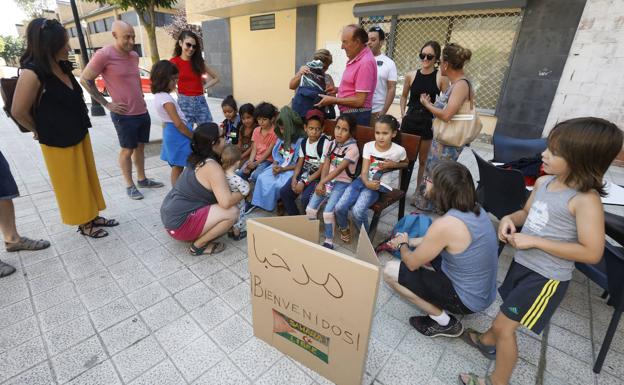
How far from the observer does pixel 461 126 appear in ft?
9.69

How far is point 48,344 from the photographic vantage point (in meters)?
1.78

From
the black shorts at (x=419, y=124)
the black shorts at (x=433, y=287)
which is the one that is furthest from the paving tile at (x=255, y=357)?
the black shorts at (x=419, y=124)

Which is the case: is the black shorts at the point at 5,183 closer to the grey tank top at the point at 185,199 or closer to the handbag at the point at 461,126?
the grey tank top at the point at 185,199

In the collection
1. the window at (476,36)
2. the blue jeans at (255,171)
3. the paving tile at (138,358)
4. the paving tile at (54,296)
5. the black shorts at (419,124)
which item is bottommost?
the paving tile at (54,296)

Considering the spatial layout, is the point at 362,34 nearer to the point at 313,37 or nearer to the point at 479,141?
the point at 479,141

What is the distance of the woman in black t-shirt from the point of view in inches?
128

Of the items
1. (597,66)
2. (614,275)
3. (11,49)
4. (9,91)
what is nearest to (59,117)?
(9,91)

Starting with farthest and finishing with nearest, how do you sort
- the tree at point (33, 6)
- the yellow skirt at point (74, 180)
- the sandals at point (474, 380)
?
the tree at point (33, 6) → the yellow skirt at point (74, 180) → the sandals at point (474, 380)

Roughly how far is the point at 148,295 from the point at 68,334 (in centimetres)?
46

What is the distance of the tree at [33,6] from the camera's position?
3902 centimetres

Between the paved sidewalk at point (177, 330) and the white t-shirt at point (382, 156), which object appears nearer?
the paved sidewalk at point (177, 330)

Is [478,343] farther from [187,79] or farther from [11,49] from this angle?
[11,49]

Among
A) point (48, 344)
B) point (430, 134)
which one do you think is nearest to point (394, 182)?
point (430, 134)

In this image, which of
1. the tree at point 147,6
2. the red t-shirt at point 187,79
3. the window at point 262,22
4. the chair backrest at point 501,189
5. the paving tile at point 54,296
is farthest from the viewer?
the window at point 262,22
